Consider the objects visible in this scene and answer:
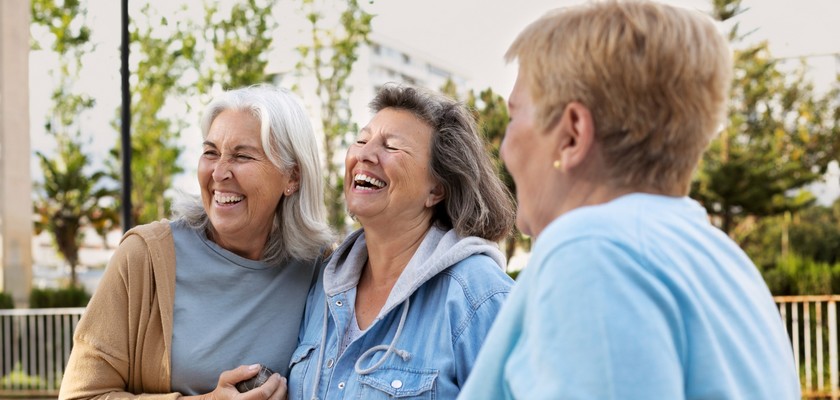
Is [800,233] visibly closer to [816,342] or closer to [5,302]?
[816,342]

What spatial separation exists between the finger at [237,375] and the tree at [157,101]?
29.6 ft

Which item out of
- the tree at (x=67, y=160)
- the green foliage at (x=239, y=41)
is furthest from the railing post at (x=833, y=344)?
the tree at (x=67, y=160)

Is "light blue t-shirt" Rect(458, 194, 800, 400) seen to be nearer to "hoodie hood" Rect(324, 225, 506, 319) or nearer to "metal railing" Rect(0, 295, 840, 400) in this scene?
"hoodie hood" Rect(324, 225, 506, 319)

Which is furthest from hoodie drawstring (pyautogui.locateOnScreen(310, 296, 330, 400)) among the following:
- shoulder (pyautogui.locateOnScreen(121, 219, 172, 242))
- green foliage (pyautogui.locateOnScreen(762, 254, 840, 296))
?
green foliage (pyautogui.locateOnScreen(762, 254, 840, 296))

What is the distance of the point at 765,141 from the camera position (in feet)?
55.5

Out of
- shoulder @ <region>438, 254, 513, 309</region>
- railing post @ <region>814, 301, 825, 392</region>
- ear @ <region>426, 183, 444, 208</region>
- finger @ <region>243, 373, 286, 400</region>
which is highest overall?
ear @ <region>426, 183, 444, 208</region>

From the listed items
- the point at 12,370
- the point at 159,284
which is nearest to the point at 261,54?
the point at 12,370

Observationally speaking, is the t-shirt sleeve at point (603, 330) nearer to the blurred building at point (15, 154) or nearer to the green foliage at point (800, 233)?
the blurred building at point (15, 154)

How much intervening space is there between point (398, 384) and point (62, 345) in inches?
384

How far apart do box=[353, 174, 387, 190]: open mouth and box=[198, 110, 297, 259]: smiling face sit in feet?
0.81

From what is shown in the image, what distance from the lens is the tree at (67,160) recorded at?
1188 centimetres

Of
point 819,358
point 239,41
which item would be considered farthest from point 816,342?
point 239,41

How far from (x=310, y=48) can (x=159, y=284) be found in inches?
361

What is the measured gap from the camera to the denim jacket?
1.87 m
